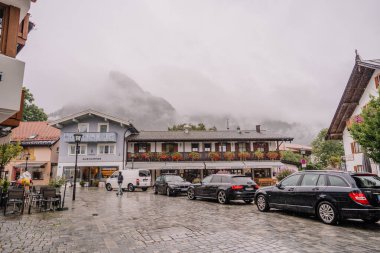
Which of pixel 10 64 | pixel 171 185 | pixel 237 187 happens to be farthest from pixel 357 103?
pixel 10 64

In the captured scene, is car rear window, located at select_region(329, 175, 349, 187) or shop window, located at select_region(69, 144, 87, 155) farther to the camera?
shop window, located at select_region(69, 144, 87, 155)

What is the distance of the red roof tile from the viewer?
1344 inches

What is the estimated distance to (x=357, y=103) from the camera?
770 inches

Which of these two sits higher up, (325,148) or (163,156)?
(325,148)

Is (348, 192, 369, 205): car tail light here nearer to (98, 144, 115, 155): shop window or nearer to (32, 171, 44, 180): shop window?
(98, 144, 115, 155): shop window

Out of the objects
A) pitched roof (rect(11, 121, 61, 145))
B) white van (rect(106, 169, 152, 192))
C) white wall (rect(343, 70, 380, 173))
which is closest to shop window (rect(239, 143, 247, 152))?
white wall (rect(343, 70, 380, 173))

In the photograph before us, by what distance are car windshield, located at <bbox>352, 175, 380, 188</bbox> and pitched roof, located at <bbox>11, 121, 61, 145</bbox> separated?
114ft

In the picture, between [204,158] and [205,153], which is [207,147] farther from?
[204,158]

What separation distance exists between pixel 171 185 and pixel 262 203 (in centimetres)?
919

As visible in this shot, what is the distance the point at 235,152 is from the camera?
33.0 m

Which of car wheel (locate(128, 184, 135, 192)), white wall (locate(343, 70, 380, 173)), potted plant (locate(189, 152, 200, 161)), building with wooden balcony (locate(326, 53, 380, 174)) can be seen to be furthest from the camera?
potted plant (locate(189, 152, 200, 161))

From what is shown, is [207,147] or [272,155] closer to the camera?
[272,155]

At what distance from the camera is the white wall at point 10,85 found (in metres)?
5.67

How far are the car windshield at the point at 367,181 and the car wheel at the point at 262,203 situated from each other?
12.0ft
